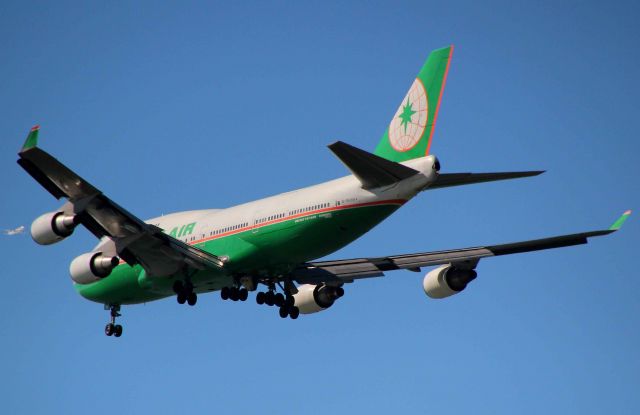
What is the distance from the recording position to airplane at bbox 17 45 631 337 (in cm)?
3416

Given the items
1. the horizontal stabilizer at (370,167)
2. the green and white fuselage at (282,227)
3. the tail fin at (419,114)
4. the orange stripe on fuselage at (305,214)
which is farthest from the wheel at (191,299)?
the tail fin at (419,114)

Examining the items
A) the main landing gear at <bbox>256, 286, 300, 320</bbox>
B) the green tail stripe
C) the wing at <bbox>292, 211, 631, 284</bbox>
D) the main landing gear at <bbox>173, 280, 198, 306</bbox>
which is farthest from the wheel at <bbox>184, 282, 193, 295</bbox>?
the green tail stripe

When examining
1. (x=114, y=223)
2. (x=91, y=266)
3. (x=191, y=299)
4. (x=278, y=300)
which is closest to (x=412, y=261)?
(x=278, y=300)

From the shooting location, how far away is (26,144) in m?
34.0

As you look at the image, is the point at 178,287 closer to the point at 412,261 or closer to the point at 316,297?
the point at 316,297

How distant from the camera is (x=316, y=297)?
140ft

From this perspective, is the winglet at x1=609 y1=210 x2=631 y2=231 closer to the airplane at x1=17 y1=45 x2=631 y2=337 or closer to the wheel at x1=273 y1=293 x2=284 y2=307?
the airplane at x1=17 y1=45 x2=631 y2=337

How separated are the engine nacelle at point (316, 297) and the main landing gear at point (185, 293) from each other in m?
5.49

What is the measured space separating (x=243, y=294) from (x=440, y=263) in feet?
23.8

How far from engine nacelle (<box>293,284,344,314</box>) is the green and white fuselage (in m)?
3.99

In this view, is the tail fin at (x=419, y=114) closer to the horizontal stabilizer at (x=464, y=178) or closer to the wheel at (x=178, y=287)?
the horizontal stabilizer at (x=464, y=178)

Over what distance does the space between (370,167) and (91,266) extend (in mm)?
11783

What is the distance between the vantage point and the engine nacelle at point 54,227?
36156 mm

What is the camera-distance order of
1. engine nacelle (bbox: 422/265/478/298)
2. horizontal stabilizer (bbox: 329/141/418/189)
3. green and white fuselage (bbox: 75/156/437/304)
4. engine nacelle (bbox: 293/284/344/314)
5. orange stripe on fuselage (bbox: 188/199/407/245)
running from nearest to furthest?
horizontal stabilizer (bbox: 329/141/418/189) → orange stripe on fuselage (bbox: 188/199/407/245) → green and white fuselage (bbox: 75/156/437/304) → engine nacelle (bbox: 422/265/478/298) → engine nacelle (bbox: 293/284/344/314)
